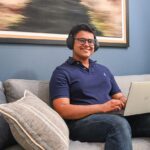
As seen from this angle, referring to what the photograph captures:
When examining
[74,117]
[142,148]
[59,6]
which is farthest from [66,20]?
[142,148]

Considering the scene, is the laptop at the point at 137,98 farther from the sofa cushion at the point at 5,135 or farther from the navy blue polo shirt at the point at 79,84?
the sofa cushion at the point at 5,135

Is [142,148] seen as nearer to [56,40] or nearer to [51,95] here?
[51,95]

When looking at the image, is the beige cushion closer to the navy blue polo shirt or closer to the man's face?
the navy blue polo shirt

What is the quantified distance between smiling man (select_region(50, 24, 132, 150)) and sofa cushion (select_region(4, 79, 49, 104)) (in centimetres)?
12

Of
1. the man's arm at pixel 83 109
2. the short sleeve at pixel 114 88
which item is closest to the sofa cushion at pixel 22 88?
the man's arm at pixel 83 109

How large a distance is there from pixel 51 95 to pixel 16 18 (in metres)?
0.71

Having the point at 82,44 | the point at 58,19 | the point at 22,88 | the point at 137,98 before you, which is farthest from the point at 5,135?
the point at 58,19

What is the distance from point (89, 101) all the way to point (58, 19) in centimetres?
83

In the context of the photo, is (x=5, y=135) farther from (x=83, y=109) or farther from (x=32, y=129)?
(x=83, y=109)

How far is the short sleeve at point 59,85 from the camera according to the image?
1784mm

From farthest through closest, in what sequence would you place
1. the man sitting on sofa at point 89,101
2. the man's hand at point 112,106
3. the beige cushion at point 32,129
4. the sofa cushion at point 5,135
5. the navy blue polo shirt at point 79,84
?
the navy blue polo shirt at point 79,84, the man's hand at point 112,106, the man sitting on sofa at point 89,101, the sofa cushion at point 5,135, the beige cushion at point 32,129

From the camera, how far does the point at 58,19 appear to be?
2377 mm

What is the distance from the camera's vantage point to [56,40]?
7.70 feet

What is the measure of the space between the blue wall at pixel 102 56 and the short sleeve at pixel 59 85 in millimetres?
435
